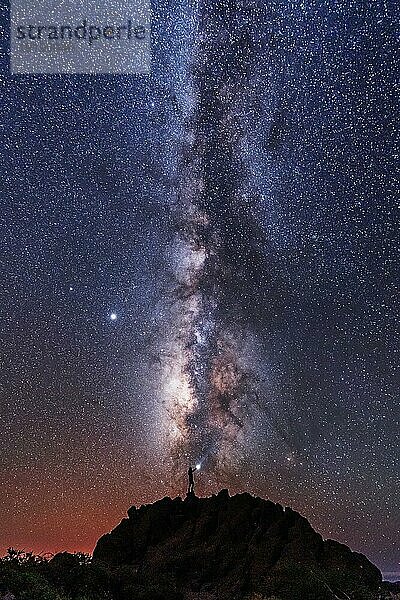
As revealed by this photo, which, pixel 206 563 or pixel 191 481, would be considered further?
pixel 191 481

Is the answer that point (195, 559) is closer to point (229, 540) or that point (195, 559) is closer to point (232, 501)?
point (229, 540)

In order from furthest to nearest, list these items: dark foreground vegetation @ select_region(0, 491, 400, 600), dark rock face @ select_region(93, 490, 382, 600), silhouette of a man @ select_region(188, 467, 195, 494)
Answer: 1. silhouette of a man @ select_region(188, 467, 195, 494)
2. dark rock face @ select_region(93, 490, 382, 600)
3. dark foreground vegetation @ select_region(0, 491, 400, 600)

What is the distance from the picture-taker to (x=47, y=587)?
27531mm

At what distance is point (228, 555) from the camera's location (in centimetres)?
3991

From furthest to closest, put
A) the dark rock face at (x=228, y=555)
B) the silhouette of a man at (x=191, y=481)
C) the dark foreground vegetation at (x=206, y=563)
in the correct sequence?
the silhouette of a man at (x=191, y=481), the dark rock face at (x=228, y=555), the dark foreground vegetation at (x=206, y=563)

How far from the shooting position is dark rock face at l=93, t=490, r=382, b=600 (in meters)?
33.7

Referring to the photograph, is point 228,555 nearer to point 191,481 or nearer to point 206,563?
point 206,563

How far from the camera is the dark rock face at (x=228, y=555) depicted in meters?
33.7

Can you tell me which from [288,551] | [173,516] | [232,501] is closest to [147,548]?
[173,516]

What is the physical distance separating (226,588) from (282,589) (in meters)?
4.86

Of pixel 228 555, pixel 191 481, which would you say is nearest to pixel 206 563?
pixel 228 555

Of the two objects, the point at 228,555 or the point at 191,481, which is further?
the point at 191,481

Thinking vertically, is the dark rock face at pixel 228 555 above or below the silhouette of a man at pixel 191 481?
below

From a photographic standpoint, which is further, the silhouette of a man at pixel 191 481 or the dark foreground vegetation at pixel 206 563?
the silhouette of a man at pixel 191 481
